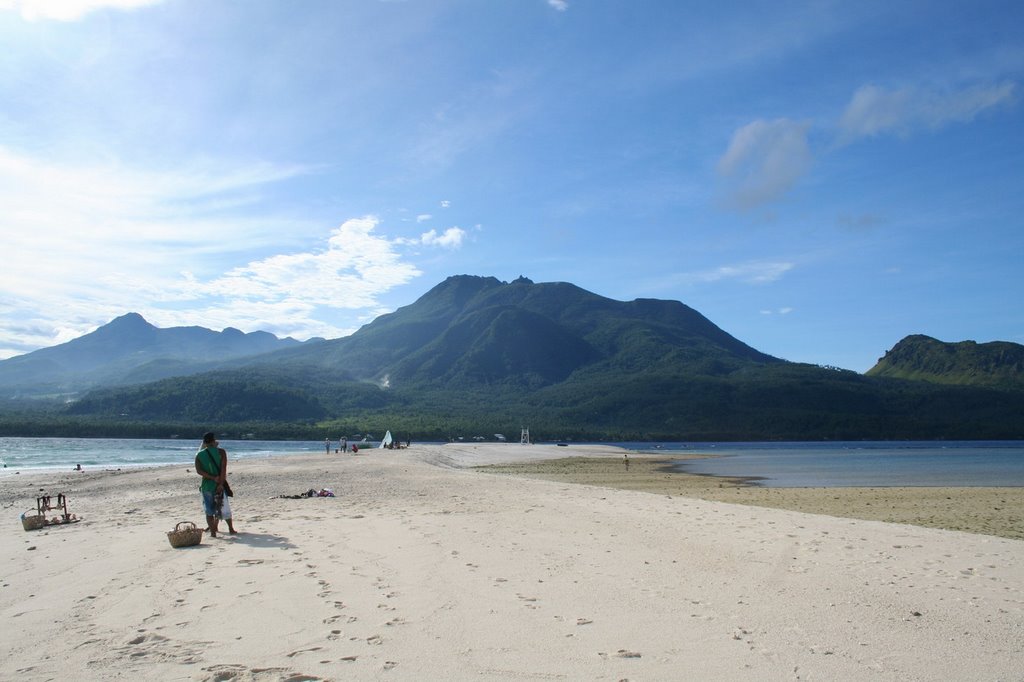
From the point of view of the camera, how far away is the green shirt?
11523 mm

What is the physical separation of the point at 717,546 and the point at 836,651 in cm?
466

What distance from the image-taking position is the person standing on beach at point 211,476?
37.4ft

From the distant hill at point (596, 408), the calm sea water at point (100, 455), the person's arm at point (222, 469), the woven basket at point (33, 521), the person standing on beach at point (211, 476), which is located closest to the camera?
the person standing on beach at point (211, 476)

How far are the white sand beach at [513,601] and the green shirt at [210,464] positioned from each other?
865 mm

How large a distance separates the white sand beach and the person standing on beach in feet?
1.28

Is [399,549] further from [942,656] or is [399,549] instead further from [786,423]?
[786,423]

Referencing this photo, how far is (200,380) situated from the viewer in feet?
540

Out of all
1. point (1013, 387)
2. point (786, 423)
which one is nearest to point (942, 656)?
point (786, 423)

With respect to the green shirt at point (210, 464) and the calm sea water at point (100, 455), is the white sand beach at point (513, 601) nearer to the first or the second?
the green shirt at point (210, 464)

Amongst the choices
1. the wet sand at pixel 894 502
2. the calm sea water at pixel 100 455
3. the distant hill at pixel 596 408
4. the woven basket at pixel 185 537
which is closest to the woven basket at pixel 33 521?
the woven basket at pixel 185 537

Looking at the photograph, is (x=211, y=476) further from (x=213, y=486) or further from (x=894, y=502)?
(x=894, y=502)

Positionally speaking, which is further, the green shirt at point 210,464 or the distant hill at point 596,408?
the distant hill at point 596,408

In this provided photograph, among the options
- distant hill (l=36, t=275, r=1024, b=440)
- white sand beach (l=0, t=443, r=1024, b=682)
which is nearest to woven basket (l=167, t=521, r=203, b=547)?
white sand beach (l=0, t=443, r=1024, b=682)

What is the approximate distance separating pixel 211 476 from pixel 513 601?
684 centimetres
